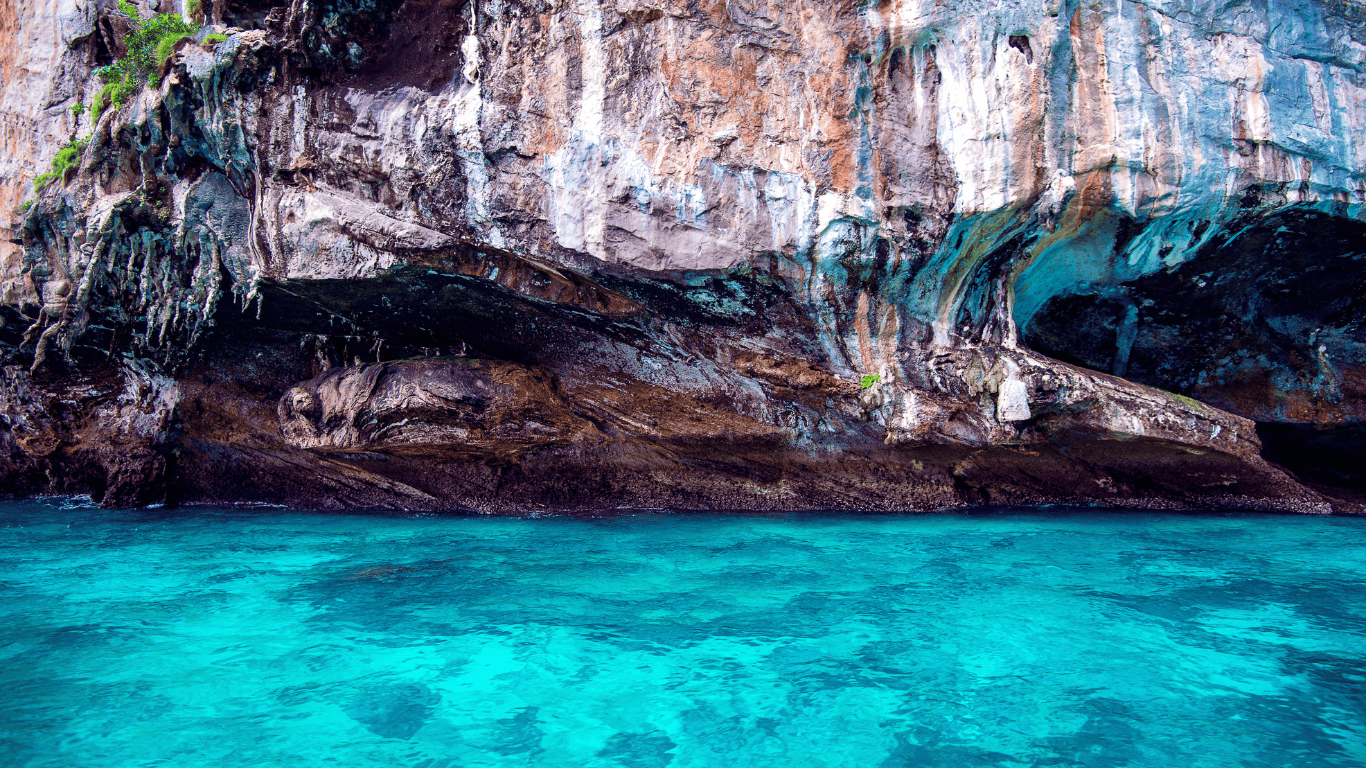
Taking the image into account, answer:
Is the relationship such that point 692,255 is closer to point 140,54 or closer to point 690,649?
point 690,649

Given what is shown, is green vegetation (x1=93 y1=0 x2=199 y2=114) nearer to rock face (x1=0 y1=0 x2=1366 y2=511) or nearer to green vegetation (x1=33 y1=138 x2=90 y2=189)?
rock face (x1=0 y1=0 x2=1366 y2=511)

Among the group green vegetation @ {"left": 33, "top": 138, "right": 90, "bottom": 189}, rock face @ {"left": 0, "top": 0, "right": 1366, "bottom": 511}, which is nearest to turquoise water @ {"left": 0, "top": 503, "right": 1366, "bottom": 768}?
rock face @ {"left": 0, "top": 0, "right": 1366, "bottom": 511}

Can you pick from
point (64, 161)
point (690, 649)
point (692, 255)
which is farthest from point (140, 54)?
point (690, 649)

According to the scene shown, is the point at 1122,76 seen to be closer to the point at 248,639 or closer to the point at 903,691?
the point at 903,691

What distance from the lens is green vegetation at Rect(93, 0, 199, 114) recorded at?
706cm

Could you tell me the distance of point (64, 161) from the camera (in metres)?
7.62

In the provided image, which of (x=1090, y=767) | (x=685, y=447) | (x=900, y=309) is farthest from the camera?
(x=685, y=447)

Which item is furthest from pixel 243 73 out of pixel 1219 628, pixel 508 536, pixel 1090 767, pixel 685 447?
pixel 1219 628

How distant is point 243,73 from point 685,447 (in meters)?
5.84

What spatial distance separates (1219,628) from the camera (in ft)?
14.9

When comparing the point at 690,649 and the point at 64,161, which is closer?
the point at 690,649

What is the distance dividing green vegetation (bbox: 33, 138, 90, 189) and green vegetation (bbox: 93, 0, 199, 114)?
471 mm

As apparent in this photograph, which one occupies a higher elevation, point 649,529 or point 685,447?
point 685,447

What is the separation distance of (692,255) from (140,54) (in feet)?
20.2
